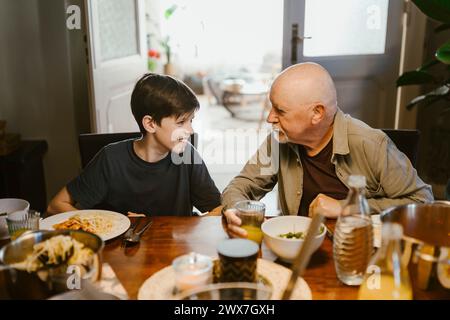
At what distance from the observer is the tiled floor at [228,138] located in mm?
4758

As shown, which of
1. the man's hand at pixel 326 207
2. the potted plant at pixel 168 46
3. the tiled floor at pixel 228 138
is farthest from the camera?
the potted plant at pixel 168 46

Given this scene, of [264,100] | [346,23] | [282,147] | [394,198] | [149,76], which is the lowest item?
[264,100]

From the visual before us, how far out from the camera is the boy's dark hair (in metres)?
1.79

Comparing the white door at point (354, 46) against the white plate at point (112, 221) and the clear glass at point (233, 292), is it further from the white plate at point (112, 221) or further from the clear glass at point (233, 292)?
the clear glass at point (233, 292)

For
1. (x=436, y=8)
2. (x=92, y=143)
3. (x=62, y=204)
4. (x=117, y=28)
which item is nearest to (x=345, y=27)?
(x=436, y=8)

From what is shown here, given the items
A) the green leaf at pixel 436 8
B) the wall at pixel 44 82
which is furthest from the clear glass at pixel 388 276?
the wall at pixel 44 82

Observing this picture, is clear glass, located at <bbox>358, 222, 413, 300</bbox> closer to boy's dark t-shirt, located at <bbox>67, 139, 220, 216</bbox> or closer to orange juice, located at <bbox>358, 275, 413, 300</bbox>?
orange juice, located at <bbox>358, 275, 413, 300</bbox>

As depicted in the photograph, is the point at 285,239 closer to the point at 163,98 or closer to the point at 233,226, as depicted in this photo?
the point at 233,226

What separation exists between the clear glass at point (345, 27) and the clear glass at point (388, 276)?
2706 mm

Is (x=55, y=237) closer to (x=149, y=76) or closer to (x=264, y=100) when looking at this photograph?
(x=149, y=76)

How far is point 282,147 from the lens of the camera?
1.79 m

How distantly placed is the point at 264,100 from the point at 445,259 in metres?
6.41

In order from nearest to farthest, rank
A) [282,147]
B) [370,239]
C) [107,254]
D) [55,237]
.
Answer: [55,237] → [370,239] → [107,254] → [282,147]
